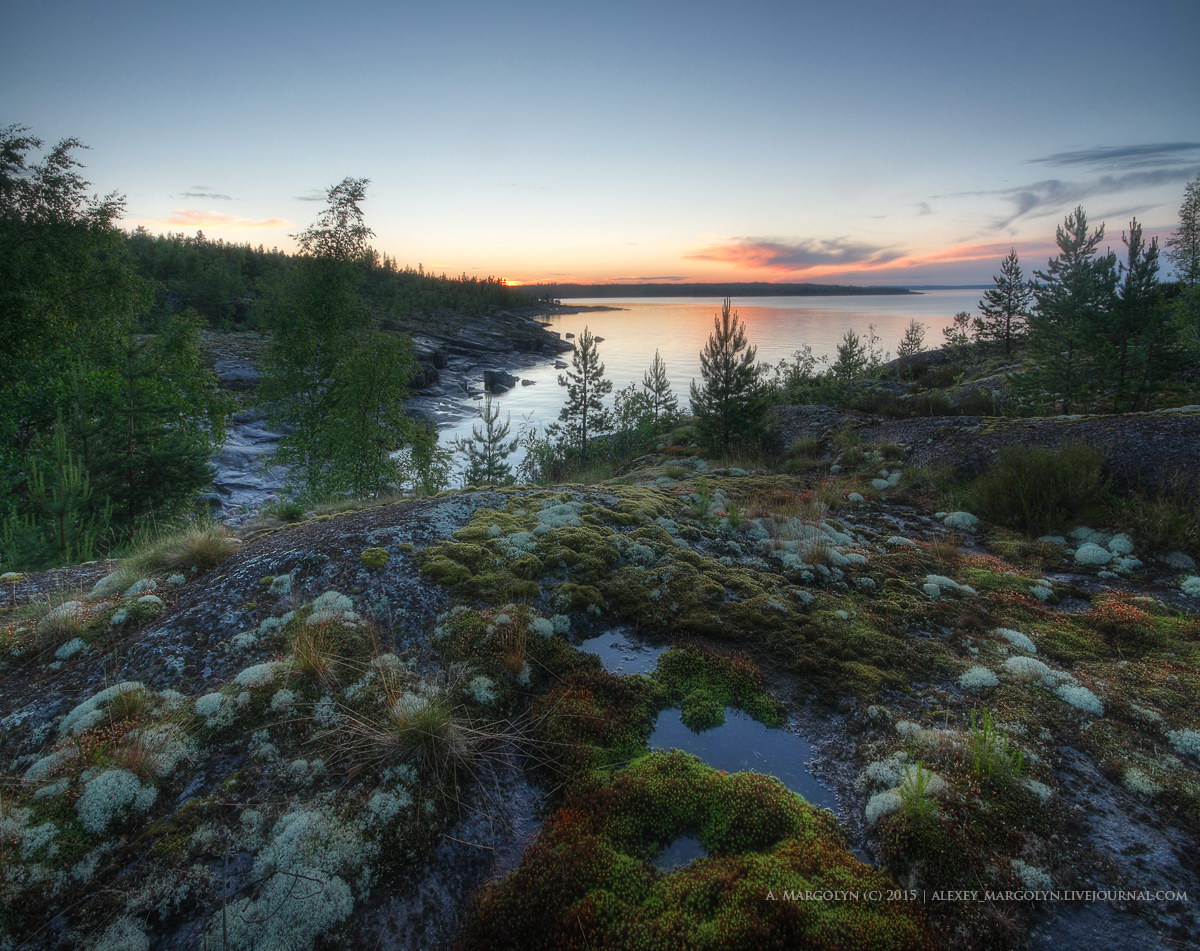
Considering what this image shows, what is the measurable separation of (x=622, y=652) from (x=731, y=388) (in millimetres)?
15268

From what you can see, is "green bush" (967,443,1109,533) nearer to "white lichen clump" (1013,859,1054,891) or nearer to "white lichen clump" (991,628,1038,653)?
"white lichen clump" (991,628,1038,653)

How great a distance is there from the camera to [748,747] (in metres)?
3.57

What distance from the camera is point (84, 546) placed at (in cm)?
849

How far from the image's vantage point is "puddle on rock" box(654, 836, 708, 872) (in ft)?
8.95

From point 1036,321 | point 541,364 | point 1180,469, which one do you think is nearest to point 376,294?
point 541,364

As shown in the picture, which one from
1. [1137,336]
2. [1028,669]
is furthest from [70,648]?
[1137,336]

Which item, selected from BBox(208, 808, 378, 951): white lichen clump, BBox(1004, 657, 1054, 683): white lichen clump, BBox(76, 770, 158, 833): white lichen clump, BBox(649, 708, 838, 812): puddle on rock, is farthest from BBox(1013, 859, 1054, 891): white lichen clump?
BBox(76, 770, 158, 833): white lichen clump

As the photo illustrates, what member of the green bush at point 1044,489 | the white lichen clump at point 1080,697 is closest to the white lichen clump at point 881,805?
the white lichen clump at point 1080,697

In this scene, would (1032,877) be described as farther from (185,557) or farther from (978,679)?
(185,557)


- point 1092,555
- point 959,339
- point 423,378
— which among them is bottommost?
point 1092,555

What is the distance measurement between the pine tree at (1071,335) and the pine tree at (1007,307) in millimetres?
10334

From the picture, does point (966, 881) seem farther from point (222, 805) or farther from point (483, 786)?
point (222, 805)

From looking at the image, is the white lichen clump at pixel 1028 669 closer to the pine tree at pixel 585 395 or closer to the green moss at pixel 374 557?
the green moss at pixel 374 557

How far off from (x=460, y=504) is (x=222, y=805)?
14.4ft
